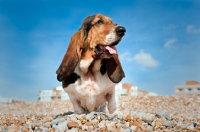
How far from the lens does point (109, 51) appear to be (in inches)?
143

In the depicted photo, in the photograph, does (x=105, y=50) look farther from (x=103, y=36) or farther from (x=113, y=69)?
(x=113, y=69)

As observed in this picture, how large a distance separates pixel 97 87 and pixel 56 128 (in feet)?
3.09

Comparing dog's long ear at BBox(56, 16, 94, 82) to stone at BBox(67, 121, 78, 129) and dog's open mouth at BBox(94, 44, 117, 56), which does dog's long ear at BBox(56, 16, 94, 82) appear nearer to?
dog's open mouth at BBox(94, 44, 117, 56)

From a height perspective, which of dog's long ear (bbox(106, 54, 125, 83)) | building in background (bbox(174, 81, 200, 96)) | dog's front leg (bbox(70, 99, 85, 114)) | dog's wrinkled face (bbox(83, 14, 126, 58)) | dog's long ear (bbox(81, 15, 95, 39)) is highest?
building in background (bbox(174, 81, 200, 96))

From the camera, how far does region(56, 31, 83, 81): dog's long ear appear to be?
12.6ft

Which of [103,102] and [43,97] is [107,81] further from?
[43,97]

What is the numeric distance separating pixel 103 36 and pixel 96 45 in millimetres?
171

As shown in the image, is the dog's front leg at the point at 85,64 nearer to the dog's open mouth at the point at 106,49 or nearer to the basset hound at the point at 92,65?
the basset hound at the point at 92,65

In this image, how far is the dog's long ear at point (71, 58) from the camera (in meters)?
3.85

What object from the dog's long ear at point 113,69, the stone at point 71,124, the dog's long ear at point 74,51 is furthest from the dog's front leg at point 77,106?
the stone at point 71,124

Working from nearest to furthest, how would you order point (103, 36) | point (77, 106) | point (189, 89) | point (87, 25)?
point (103, 36) → point (87, 25) → point (77, 106) → point (189, 89)

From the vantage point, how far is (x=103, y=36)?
359cm

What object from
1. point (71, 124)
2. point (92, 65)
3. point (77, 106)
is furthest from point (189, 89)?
point (71, 124)

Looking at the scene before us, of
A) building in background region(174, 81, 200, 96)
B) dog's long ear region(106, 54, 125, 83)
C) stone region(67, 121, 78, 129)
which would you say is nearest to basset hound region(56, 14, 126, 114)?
dog's long ear region(106, 54, 125, 83)
